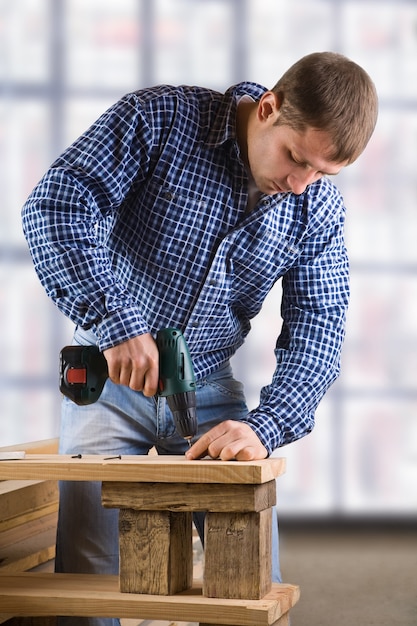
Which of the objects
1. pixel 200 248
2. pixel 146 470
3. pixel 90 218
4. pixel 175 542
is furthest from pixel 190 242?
pixel 175 542

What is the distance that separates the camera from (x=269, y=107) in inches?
80.2

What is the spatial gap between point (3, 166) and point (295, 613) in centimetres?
294

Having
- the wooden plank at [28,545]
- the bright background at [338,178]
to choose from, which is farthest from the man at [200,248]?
the bright background at [338,178]

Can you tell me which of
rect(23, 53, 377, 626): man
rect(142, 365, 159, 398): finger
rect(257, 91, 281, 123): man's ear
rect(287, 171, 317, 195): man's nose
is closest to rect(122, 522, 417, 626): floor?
rect(23, 53, 377, 626): man

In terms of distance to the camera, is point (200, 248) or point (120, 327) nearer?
point (120, 327)

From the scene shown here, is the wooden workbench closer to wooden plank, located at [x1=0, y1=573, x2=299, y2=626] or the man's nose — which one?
wooden plank, located at [x1=0, y1=573, x2=299, y2=626]

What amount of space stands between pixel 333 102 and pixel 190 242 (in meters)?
0.47

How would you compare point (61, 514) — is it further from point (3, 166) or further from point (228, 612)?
point (3, 166)

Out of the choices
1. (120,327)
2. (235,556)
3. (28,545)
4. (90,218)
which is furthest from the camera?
(28,545)

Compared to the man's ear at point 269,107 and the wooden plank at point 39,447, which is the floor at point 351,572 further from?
the man's ear at point 269,107

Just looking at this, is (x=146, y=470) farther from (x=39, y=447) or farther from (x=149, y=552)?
(x=39, y=447)

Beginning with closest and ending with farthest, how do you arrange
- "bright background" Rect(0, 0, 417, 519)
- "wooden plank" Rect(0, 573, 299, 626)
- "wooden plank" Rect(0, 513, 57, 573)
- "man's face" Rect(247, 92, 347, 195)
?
"wooden plank" Rect(0, 573, 299, 626) → "man's face" Rect(247, 92, 347, 195) → "wooden plank" Rect(0, 513, 57, 573) → "bright background" Rect(0, 0, 417, 519)

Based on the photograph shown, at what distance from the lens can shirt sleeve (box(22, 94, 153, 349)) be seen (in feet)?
6.34

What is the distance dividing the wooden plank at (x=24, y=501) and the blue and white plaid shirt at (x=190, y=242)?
660 millimetres
